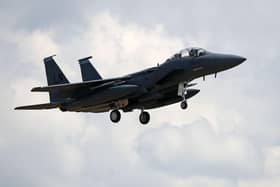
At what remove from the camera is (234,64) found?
45844mm

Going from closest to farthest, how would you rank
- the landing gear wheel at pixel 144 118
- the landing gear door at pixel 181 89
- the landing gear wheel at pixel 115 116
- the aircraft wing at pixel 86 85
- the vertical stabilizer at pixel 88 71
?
the landing gear door at pixel 181 89 < the aircraft wing at pixel 86 85 < the landing gear wheel at pixel 115 116 < the landing gear wheel at pixel 144 118 < the vertical stabilizer at pixel 88 71

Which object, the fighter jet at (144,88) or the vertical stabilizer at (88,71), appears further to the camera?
the vertical stabilizer at (88,71)

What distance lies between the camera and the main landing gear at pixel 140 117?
48812mm

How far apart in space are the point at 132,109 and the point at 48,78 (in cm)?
586

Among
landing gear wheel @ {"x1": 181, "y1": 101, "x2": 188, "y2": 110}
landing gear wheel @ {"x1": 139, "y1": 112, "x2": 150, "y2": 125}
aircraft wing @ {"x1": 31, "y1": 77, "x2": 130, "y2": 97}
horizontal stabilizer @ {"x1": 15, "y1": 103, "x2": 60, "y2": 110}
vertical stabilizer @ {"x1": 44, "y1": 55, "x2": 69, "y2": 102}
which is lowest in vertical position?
landing gear wheel @ {"x1": 139, "y1": 112, "x2": 150, "y2": 125}

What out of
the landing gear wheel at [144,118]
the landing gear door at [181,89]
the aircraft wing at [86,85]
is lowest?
the landing gear wheel at [144,118]

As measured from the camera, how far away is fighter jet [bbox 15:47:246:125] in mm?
46291

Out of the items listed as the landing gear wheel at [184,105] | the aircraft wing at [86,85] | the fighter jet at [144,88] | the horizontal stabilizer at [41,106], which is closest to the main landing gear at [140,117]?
the fighter jet at [144,88]

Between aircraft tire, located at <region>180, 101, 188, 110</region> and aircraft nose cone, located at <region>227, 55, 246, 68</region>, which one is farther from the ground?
aircraft nose cone, located at <region>227, 55, 246, 68</region>

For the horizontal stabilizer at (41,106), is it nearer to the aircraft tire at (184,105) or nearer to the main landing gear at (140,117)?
the main landing gear at (140,117)

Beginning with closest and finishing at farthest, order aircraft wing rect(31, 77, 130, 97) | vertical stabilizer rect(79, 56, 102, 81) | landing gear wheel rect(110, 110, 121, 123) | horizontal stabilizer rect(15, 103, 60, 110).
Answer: aircraft wing rect(31, 77, 130, 97), landing gear wheel rect(110, 110, 121, 123), horizontal stabilizer rect(15, 103, 60, 110), vertical stabilizer rect(79, 56, 102, 81)

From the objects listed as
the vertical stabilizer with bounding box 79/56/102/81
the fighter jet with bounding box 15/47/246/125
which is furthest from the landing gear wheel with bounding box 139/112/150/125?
the vertical stabilizer with bounding box 79/56/102/81

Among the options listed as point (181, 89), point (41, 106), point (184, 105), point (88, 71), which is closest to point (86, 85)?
point (41, 106)

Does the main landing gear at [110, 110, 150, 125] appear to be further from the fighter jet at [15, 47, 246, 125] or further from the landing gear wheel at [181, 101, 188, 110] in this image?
the landing gear wheel at [181, 101, 188, 110]
